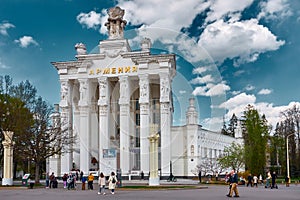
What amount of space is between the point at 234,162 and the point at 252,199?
45.6 meters

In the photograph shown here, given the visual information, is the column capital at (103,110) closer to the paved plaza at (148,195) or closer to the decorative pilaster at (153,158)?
the decorative pilaster at (153,158)

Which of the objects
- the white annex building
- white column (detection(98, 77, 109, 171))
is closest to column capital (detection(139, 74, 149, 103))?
the white annex building

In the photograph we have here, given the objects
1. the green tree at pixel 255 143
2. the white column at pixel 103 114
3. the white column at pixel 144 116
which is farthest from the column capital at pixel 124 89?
the green tree at pixel 255 143

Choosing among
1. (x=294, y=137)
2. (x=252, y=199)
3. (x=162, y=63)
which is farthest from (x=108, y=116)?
(x=252, y=199)

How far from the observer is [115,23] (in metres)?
82.1

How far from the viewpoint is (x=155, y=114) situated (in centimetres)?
8250

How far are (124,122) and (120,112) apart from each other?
6.41 ft

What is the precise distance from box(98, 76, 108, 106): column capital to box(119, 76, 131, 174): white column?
303 cm

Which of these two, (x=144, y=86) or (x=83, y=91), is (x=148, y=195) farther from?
(x=83, y=91)

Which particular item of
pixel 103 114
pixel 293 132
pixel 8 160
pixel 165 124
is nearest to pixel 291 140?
pixel 293 132

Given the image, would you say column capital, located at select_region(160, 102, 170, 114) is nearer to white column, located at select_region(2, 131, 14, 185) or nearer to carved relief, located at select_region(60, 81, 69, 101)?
carved relief, located at select_region(60, 81, 69, 101)

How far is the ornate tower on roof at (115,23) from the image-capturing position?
81688mm

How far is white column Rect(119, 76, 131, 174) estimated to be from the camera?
7469 centimetres

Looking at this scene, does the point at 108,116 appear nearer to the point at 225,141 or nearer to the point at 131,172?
the point at 131,172
